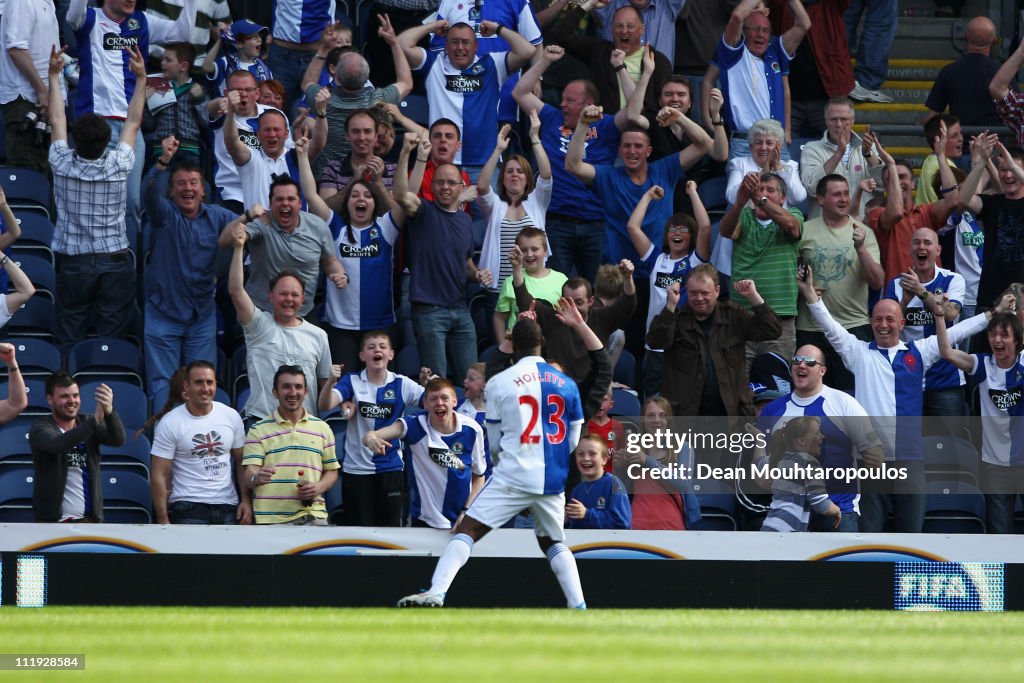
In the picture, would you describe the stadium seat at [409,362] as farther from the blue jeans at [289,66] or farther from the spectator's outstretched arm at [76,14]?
the spectator's outstretched arm at [76,14]

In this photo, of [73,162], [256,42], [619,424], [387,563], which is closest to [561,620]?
[387,563]

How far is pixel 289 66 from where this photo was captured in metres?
14.9

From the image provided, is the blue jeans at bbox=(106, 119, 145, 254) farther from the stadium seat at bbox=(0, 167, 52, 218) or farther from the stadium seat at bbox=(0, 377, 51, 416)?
the stadium seat at bbox=(0, 377, 51, 416)

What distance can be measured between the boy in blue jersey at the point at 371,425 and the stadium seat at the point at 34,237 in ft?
10.9

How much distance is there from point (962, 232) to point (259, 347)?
5.92m

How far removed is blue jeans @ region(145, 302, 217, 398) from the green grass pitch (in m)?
2.94

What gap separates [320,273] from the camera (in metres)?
12.8

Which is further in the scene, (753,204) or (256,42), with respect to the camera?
(256,42)

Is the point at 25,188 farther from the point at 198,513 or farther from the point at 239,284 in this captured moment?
the point at 198,513

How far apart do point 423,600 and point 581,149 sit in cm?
492

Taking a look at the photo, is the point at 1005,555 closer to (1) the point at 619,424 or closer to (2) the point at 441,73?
(1) the point at 619,424

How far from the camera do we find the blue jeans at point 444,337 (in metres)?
12.3

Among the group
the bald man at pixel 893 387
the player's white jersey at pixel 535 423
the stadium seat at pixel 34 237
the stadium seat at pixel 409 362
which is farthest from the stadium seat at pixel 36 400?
the bald man at pixel 893 387

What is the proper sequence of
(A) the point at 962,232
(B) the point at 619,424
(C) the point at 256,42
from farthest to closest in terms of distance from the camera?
(C) the point at 256,42 < (A) the point at 962,232 < (B) the point at 619,424
